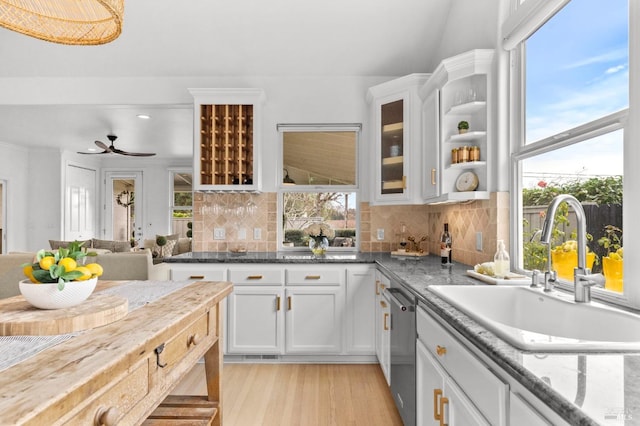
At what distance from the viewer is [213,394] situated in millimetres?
1869

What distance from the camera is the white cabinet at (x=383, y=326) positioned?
8.35 feet

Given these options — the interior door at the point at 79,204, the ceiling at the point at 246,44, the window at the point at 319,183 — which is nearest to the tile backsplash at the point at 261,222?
the window at the point at 319,183

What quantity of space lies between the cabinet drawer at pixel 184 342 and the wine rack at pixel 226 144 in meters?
2.00

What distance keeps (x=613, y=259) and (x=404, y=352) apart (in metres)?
1.06

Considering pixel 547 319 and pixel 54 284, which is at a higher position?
pixel 54 284

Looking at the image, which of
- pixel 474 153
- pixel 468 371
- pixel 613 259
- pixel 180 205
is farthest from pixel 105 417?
pixel 180 205

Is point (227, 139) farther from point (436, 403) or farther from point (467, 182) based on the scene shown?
point (436, 403)

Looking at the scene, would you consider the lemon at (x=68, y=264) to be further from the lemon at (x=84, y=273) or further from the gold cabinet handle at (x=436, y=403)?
the gold cabinet handle at (x=436, y=403)

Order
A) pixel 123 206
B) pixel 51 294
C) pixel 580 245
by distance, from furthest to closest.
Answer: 1. pixel 123 206
2. pixel 580 245
3. pixel 51 294

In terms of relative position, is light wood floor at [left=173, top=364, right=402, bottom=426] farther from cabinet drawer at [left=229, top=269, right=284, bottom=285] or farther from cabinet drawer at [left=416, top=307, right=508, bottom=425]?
cabinet drawer at [left=416, top=307, right=508, bottom=425]

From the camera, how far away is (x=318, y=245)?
3.56 meters

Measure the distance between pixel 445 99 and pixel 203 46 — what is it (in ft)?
7.23

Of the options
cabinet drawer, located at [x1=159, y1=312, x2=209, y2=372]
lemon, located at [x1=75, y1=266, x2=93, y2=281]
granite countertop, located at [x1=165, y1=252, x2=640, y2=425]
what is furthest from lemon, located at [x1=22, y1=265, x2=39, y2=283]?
granite countertop, located at [x1=165, y1=252, x2=640, y2=425]

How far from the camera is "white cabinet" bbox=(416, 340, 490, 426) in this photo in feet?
4.01
